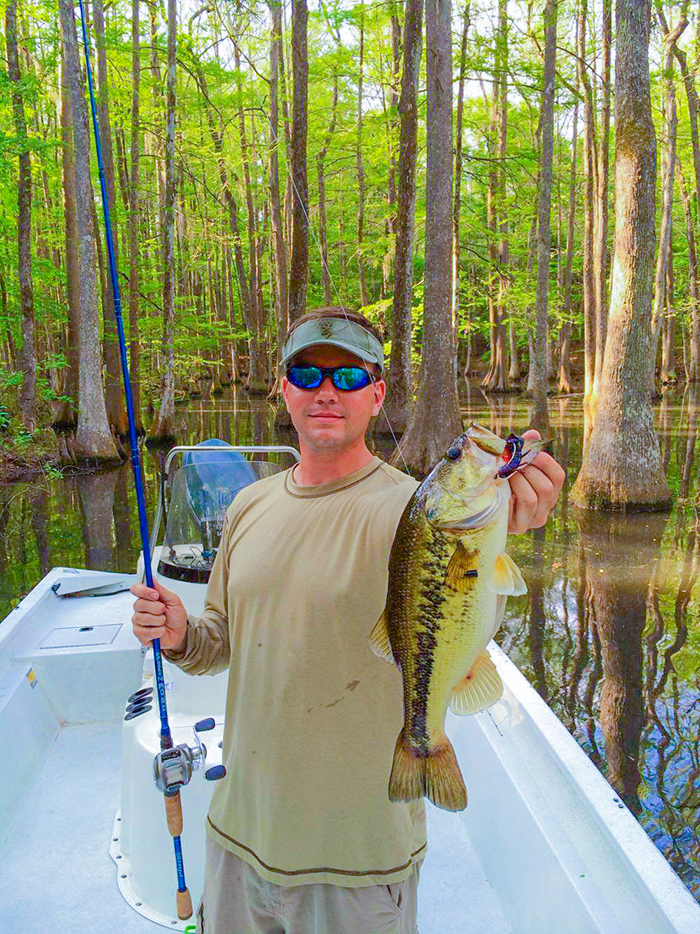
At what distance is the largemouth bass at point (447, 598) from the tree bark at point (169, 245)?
16.6m

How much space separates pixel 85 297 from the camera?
52.6 feet

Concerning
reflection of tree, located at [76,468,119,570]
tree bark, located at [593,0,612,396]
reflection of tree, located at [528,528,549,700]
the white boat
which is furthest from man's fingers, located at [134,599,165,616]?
tree bark, located at [593,0,612,396]

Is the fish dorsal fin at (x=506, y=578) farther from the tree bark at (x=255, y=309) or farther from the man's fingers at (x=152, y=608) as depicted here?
the tree bark at (x=255, y=309)

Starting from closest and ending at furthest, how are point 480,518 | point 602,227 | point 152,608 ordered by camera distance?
1. point 480,518
2. point 152,608
3. point 602,227

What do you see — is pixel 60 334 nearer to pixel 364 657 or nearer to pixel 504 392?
pixel 504 392

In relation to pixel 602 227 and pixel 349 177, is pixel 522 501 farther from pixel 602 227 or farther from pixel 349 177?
pixel 349 177

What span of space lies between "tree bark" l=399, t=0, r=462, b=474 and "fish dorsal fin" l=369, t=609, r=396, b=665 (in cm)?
1139

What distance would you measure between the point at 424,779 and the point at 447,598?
43 centimetres

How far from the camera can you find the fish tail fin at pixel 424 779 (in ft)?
5.12

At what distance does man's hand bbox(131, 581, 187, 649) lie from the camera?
1857mm

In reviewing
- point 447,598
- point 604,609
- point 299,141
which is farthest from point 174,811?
point 299,141

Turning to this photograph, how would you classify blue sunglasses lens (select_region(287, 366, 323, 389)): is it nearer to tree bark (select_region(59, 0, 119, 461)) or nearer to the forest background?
the forest background

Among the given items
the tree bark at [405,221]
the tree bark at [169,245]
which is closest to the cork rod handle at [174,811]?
the tree bark at [405,221]

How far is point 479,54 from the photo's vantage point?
19078mm
